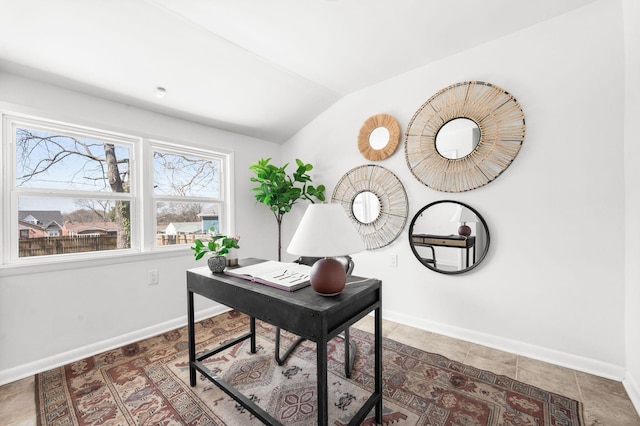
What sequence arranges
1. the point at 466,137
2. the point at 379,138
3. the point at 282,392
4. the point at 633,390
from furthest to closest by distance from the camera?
the point at 379,138
the point at 466,137
the point at 282,392
the point at 633,390

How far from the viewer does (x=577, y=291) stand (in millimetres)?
1881

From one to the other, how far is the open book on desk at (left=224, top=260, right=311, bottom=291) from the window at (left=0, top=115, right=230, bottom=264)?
57.3 inches

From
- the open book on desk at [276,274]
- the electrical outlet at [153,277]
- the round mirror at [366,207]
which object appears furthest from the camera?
the round mirror at [366,207]

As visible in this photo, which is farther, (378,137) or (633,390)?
(378,137)

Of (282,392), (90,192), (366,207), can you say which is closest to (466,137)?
(366,207)

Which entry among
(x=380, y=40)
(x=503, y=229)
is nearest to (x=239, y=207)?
(x=380, y=40)

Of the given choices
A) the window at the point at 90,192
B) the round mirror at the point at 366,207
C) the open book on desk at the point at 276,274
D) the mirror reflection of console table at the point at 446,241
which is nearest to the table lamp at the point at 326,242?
the open book on desk at the point at 276,274

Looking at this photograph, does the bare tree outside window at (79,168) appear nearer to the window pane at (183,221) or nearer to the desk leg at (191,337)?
the window pane at (183,221)

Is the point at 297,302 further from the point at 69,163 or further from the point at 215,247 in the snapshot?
the point at 69,163

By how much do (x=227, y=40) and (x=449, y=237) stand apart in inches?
97.1

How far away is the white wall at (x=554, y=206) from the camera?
176 centimetres

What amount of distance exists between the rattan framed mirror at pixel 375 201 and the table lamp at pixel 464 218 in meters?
0.46

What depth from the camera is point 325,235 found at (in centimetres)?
120

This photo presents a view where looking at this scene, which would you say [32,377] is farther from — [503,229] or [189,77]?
[503,229]
